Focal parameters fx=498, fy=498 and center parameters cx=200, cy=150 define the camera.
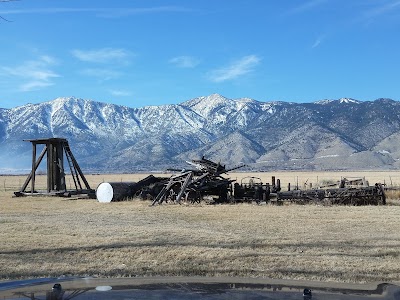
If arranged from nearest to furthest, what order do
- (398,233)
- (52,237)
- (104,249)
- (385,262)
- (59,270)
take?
(59,270), (385,262), (104,249), (52,237), (398,233)

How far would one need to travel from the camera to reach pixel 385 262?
1084 centimetres

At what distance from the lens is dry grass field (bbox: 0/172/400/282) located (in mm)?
9904

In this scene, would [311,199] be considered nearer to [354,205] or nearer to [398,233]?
[354,205]

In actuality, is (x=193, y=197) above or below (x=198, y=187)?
below

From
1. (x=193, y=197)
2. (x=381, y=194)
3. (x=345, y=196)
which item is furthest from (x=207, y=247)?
(x=381, y=194)

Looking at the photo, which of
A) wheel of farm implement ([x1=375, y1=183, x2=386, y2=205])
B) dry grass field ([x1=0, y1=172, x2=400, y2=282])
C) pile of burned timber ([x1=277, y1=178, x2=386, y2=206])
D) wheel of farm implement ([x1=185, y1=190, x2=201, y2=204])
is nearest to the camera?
dry grass field ([x1=0, y1=172, x2=400, y2=282])

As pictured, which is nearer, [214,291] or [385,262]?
[214,291]

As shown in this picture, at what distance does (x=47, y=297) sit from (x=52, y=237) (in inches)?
355

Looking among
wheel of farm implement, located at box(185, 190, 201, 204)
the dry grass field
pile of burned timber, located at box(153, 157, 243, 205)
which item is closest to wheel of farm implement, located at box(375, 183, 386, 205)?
the dry grass field

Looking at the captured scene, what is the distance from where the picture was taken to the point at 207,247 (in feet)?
41.3

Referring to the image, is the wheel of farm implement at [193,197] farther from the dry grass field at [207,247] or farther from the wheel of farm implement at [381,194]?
the wheel of farm implement at [381,194]

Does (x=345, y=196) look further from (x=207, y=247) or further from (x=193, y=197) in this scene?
(x=207, y=247)

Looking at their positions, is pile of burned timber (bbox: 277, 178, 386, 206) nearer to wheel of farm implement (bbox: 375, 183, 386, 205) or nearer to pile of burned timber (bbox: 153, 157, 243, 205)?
wheel of farm implement (bbox: 375, 183, 386, 205)

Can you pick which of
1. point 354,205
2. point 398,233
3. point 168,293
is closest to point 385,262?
point 398,233
